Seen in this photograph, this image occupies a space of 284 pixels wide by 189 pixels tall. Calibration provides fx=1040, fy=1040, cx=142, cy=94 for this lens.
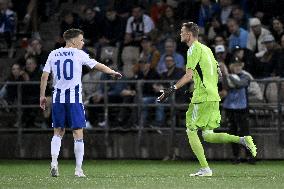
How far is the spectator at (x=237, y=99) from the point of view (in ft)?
65.0

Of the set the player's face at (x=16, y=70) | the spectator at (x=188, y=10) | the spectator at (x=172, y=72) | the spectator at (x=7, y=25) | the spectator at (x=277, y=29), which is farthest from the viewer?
the spectator at (x=7, y=25)

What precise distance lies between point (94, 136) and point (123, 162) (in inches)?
44.8

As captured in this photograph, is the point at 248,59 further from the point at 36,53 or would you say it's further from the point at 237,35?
the point at 36,53

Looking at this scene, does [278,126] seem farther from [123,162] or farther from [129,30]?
[129,30]

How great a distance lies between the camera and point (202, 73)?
52.4 ft

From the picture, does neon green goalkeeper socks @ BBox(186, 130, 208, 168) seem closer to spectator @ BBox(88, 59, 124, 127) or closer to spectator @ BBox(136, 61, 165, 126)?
spectator @ BBox(136, 61, 165, 126)

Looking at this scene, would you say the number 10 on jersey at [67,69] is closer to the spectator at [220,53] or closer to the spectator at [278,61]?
the spectator at [220,53]

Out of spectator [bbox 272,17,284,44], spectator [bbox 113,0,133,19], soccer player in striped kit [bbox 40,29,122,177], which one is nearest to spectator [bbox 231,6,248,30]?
spectator [bbox 272,17,284,44]

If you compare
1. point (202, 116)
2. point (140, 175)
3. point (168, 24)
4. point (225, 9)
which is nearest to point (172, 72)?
point (225, 9)

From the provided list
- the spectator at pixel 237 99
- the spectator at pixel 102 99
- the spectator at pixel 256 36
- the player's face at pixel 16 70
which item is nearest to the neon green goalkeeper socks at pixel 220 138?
the spectator at pixel 237 99

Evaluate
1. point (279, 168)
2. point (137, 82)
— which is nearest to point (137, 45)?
point (137, 82)

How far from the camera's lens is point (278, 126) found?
20.8 meters

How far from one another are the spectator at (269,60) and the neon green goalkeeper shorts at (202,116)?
5.40m

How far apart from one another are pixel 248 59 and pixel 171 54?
1.85m
